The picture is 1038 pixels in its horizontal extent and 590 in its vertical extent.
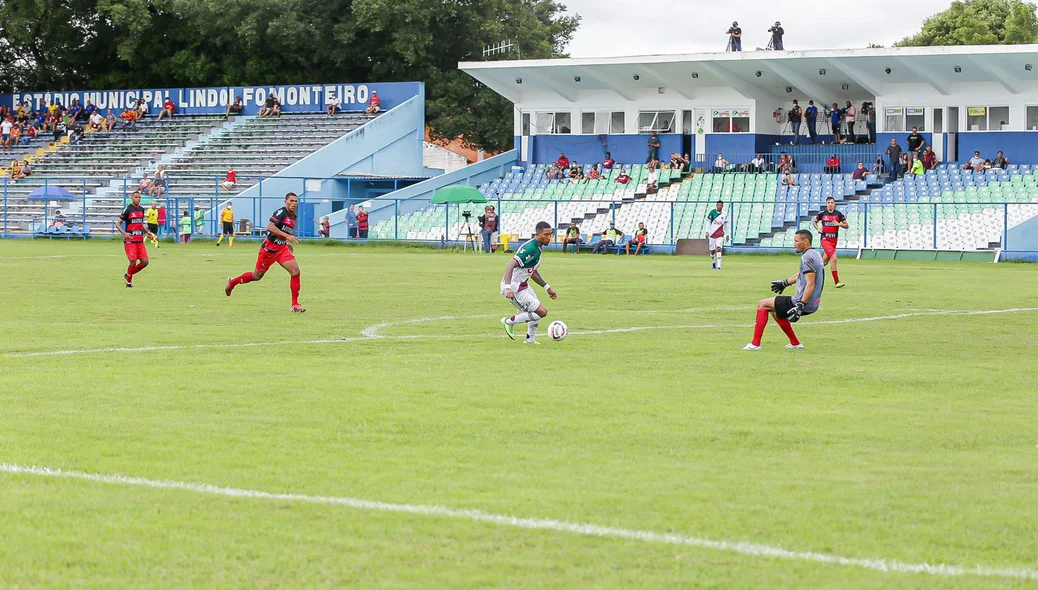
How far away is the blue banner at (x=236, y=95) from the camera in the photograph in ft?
198

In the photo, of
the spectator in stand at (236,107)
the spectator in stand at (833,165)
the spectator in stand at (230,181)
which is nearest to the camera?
the spectator in stand at (833,165)

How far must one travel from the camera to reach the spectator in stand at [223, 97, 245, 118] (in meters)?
62.2

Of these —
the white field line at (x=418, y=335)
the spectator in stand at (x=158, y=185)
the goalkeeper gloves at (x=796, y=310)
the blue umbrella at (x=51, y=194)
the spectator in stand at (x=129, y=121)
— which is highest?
the spectator in stand at (x=129, y=121)

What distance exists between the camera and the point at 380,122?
192ft

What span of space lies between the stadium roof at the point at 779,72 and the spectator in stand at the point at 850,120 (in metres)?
1.00

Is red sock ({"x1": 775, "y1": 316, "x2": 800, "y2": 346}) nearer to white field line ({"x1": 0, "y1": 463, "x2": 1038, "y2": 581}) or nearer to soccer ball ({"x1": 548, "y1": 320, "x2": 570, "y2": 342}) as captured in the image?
soccer ball ({"x1": 548, "y1": 320, "x2": 570, "y2": 342})

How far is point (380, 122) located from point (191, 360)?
4578cm

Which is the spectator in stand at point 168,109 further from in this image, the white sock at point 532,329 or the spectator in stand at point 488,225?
the white sock at point 532,329

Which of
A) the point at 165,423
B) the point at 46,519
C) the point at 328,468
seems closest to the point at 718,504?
the point at 328,468

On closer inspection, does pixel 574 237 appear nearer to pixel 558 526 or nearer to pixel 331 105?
pixel 331 105

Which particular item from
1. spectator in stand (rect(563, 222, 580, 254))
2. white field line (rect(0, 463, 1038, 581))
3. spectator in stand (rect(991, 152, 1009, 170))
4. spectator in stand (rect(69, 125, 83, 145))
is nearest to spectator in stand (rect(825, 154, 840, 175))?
spectator in stand (rect(991, 152, 1009, 170))

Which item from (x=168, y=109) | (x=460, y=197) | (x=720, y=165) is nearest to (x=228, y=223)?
(x=460, y=197)

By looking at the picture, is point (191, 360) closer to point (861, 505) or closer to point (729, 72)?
point (861, 505)

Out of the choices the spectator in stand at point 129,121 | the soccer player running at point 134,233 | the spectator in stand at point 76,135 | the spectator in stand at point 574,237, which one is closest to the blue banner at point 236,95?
the spectator in stand at point 129,121
